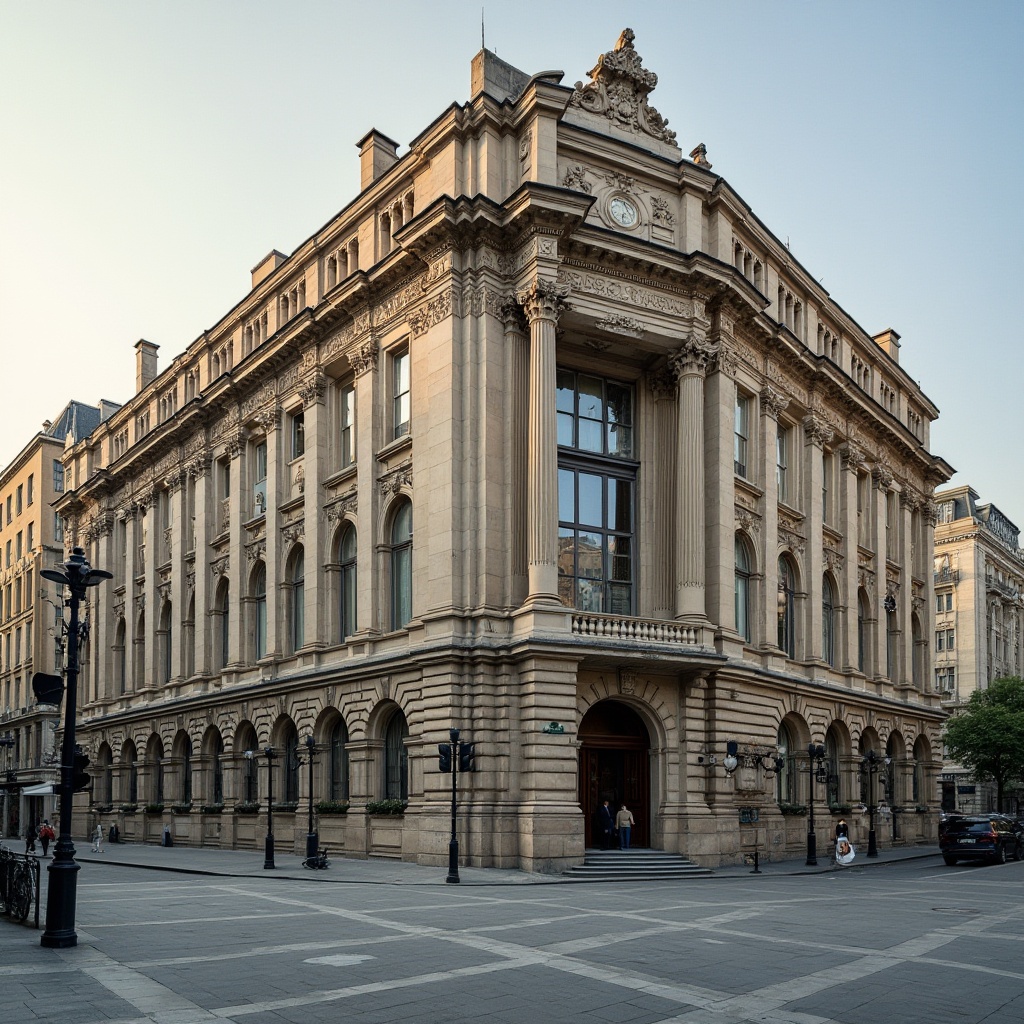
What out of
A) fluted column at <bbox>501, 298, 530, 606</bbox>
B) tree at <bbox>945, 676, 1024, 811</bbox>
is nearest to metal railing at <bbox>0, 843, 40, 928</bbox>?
fluted column at <bbox>501, 298, 530, 606</bbox>

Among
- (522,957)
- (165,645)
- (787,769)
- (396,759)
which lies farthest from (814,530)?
(522,957)

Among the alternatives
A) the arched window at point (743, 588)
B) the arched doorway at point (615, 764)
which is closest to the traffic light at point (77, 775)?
the arched doorway at point (615, 764)

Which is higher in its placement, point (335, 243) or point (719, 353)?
point (335, 243)

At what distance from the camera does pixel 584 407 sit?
39469mm

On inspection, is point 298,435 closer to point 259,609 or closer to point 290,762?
point 259,609

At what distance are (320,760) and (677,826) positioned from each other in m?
13.6

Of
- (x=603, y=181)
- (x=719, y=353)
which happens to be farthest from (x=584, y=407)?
(x=603, y=181)

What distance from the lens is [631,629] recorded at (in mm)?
34875

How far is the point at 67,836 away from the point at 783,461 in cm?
3617

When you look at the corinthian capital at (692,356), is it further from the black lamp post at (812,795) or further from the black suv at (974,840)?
the black suv at (974,840)

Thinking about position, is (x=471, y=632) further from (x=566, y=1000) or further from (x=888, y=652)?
(x=888, y=652)

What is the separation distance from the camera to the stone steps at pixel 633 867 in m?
31.8

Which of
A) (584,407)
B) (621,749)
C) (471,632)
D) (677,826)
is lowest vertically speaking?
(677,826)

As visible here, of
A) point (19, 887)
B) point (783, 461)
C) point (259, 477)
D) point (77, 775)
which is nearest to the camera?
point (77, 775)
